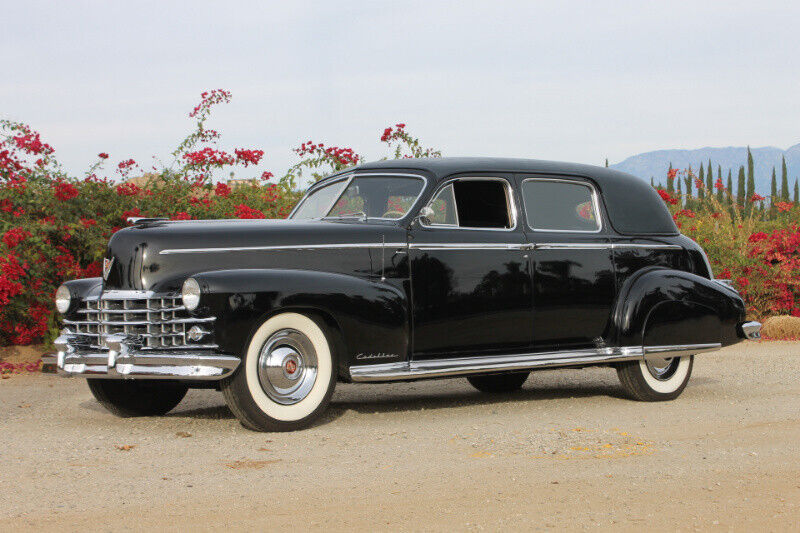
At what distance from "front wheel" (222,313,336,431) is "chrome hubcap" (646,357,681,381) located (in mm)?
3023

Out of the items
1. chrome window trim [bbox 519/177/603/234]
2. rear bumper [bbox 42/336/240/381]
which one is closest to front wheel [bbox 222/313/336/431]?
rear bumper [bbox 42/336/240/381]

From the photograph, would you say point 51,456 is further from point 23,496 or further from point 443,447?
point 443,447

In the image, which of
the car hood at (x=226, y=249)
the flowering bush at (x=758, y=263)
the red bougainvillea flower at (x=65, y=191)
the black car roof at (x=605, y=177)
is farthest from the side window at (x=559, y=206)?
the flowering bush at (x=758, y=263)

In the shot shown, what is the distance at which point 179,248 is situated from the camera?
660 cm

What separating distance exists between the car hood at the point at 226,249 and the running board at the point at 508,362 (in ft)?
2.33

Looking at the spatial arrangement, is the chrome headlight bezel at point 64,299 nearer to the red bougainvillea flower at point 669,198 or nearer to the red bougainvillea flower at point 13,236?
the red bougainvillea flower at point 13,236

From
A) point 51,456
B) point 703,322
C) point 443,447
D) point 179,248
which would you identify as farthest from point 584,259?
point 51,456

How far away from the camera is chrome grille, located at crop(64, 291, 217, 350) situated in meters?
6.34

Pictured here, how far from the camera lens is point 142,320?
6531 mm

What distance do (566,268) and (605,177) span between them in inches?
43.8

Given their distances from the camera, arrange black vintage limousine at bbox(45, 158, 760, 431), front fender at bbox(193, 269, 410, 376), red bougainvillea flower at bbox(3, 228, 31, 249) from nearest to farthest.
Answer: front fender at bbox(193, 269, 410, 376), black vintage limousine at bbox(45, 158, 760, 431), red bougainvillea flower at bbox(3, 228, 31, 249)

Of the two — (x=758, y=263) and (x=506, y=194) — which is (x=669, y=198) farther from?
(x=506, y=194)

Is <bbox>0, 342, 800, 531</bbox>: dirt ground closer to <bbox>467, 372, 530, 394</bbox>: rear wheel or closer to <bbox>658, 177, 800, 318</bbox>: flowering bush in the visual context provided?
<bbox>467, 372, 530, 394</bbox>: rear wheel

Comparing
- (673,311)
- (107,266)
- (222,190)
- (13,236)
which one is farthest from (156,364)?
(222,190)
